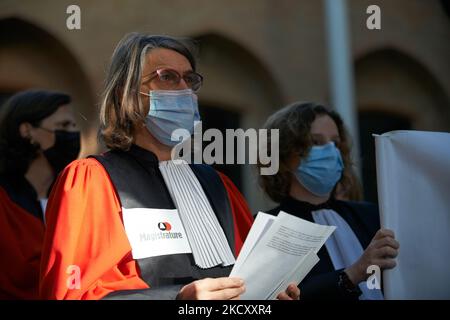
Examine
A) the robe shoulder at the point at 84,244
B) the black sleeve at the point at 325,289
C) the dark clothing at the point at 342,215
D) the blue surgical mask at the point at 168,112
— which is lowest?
the black sleeve at the point at 325,289

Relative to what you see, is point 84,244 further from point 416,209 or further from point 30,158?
point 30,158

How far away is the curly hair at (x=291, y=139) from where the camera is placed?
450 cm

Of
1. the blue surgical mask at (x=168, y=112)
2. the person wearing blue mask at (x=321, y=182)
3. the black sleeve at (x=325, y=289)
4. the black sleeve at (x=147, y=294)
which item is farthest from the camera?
the person wearing blue mask at (x=321, y=182)

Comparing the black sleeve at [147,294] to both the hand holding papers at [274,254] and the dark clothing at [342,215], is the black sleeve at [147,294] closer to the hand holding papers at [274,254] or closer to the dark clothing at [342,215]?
the hand holding papers at [274,254]

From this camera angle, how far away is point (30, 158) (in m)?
4.81

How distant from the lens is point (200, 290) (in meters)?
2.82

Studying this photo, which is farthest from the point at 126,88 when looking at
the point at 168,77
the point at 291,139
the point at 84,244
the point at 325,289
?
the point at 291,139

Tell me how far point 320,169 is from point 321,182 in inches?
2.7

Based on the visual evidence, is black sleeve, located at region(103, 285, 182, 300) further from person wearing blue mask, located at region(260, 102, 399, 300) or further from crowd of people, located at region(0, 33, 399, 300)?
person wearing blue mask, located at region(260, 102, 399, 300)

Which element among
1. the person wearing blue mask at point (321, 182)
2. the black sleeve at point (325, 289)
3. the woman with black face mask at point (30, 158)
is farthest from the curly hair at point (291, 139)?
the woman with black face mask at point (30, 158)

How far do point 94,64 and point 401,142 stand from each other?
228 inches

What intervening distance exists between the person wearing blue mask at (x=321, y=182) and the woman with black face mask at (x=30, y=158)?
1.17m
